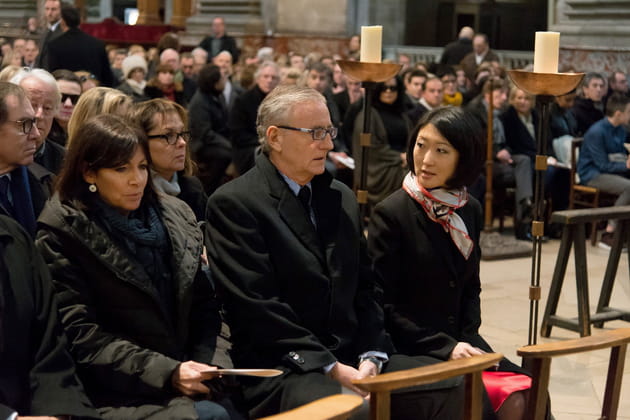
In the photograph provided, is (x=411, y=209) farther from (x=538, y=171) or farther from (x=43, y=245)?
(x=43, y=245)

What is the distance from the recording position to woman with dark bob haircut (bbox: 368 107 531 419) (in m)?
3.94

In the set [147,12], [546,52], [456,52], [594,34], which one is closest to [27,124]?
[546,52]

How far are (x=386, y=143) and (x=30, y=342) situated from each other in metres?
5.97

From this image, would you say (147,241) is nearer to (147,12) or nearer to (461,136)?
(461,136)

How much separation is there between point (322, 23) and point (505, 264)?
30.2 feet

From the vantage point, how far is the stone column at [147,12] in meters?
25.0

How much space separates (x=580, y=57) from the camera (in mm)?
13164

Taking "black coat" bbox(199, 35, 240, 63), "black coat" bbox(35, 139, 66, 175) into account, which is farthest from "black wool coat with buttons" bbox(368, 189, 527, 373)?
"black coat" bbox(199, 35, 240, 63)

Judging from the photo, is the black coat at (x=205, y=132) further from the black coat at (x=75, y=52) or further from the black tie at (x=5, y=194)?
the black tie at (x=5, y=194)

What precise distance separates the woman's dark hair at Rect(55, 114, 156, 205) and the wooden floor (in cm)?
252

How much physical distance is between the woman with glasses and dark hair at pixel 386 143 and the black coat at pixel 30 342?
5718mm

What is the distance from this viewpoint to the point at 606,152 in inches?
361

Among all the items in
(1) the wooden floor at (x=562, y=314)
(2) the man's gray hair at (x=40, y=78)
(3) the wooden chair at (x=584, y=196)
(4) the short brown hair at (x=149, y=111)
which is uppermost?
(2) the man's gray hair at (x=40, y=78)

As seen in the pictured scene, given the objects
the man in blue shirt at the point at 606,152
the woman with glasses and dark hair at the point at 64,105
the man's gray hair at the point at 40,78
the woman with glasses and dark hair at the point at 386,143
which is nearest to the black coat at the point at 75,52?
the woman with glasses and dark hair at the point at 386,143
